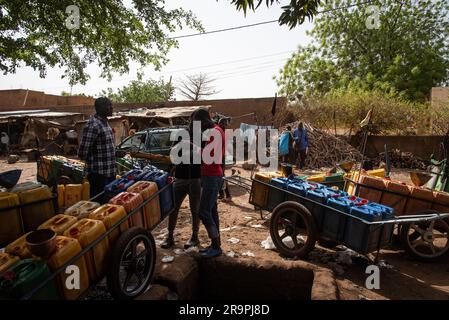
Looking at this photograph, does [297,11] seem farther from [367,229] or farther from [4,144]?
[4,144]

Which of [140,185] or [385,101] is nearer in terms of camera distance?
[140,185]

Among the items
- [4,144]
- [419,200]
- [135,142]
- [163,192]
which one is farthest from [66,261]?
[4,144]

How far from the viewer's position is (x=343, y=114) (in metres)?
16.8

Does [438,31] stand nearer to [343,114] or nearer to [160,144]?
[343,114]

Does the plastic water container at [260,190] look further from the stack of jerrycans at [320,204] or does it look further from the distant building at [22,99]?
the distant building at [22,99]

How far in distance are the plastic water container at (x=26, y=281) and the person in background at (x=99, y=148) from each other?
1763 mm

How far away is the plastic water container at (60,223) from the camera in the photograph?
2902mm

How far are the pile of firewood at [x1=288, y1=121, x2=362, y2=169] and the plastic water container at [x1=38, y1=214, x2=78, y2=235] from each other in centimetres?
1195

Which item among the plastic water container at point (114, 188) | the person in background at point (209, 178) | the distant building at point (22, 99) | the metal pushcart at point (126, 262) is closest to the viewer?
the metal pushcart at point (126, 262)

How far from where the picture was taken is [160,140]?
9.05 meters

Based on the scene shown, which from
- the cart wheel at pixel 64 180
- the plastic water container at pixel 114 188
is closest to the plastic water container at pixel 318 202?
the plastic water container at pixel 114 188

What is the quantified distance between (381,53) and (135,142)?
2592cm
